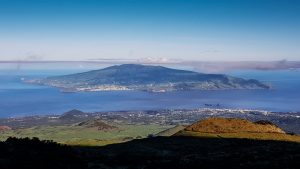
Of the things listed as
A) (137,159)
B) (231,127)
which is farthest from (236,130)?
(137,159)

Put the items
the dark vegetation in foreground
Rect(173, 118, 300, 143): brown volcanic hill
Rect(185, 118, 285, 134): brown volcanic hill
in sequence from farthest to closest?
Rect(185, 118, 285, 134): brown volcanic hill
Rect(173, 118, 300, 143): brown volcanic hill
the dark vegetation in foreground

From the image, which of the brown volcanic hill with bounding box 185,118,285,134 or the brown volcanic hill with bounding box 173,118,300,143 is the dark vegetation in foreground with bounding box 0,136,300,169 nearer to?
the brown volcanic hill with bounding box 173,118,300,143

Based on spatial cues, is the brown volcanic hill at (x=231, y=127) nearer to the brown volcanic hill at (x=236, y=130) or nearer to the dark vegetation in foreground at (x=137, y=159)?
the brown volcanic hill at (x=236, y=130)

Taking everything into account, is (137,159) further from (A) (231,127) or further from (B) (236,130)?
(A) (231,127)

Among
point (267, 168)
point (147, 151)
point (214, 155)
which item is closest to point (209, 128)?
point (147, 151)

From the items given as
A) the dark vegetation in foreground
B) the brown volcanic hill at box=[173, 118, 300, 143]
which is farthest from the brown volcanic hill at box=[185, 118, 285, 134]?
the dark vegetation in foreground

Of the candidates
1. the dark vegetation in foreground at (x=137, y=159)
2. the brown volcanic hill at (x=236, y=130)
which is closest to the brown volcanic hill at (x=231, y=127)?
the brown volcanic hill at (x=236, y=130)

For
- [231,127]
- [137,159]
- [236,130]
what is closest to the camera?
[137,159]

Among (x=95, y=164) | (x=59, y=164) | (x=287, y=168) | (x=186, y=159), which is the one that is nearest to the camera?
(x=287, y=168)

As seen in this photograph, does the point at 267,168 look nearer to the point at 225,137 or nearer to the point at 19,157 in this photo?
the point at 19,157
